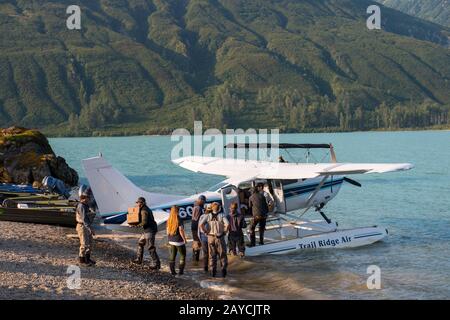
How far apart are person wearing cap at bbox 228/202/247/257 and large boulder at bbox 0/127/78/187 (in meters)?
21.5

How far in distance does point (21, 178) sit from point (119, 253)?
1928 centimetres

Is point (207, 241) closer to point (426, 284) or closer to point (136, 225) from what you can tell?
point (136, 225)

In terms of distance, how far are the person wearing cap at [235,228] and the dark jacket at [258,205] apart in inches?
55.6

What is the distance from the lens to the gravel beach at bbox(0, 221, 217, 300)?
500 inches

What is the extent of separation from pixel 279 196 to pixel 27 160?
72.9 feet

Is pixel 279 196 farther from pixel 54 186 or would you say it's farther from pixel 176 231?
pixel 54 186

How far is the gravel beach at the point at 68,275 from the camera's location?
12.7 meters

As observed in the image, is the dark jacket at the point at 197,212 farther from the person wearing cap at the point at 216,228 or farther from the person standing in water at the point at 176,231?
the person standing in water at the point at 176,231

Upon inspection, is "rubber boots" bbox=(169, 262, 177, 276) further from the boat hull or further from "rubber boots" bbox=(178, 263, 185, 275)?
the boat hull

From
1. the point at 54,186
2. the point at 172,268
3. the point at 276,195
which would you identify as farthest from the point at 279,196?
the point at 54,186

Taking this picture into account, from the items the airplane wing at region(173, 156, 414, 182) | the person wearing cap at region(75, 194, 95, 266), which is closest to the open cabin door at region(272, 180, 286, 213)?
the airplane wing at region(173, 156, 414, 182)

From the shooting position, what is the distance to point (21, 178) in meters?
35.6
